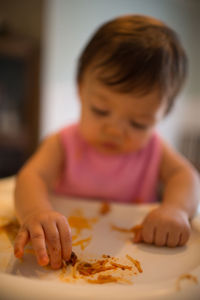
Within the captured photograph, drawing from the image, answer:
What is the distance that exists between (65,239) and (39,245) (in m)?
0.03

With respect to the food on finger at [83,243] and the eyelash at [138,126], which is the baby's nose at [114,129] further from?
the food on finger at [83,243]

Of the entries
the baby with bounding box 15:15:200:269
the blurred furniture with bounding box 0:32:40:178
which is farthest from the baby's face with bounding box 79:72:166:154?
the blurred furniture with bounding box 0:32:40:178

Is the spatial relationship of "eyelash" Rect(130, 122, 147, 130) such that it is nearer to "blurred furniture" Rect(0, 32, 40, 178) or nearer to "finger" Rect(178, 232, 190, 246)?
"finger" Rect(178, 232, 190, 246)

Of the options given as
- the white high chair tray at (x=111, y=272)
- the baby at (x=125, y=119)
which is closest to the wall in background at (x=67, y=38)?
the baby at (x=125, y=119)

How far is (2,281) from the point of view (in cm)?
27

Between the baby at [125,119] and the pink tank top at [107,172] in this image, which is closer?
the baby at [125,119]

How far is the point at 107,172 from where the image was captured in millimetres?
765

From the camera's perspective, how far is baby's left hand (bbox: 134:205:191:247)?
401 mm

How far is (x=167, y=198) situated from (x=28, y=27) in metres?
1.55

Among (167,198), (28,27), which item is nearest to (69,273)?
(167,198)

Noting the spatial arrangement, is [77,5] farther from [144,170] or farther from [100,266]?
[100,266]

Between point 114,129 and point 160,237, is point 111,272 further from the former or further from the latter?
point 114,129

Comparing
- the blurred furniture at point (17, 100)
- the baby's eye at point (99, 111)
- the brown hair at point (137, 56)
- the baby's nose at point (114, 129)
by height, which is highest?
the brown hair at point (137, 56)

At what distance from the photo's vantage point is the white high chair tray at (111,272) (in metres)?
0.26
